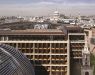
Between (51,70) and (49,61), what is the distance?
1429mm

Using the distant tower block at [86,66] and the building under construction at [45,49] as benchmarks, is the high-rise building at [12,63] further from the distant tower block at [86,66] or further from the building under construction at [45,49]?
the building under construction at [45,49]

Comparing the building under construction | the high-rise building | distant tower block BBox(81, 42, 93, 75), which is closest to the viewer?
the high-rise building

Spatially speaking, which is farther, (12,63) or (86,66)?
(86,66)

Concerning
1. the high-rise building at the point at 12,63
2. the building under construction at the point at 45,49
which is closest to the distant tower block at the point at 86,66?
the building under construction at the point at 45,49

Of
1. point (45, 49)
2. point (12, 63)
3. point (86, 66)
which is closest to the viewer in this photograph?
point (12, 63)

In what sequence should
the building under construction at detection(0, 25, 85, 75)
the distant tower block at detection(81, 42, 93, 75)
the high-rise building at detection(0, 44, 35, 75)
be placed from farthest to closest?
the building under construction at detection(0, 25, 85, 75) < the distant tower block at detection(81, 42, 93, 75) < the high-rise building at detection(0, 44, 35, 75)

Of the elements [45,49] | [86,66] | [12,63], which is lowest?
[86,66]

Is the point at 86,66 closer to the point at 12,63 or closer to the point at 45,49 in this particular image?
the point at 45,49

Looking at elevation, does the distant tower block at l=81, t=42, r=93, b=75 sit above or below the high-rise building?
below

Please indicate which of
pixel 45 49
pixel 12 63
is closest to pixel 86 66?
pixel 45 49

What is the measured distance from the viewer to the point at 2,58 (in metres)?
29.1

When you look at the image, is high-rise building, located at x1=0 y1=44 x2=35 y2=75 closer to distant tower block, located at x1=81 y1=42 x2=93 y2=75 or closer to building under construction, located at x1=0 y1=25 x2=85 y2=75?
distant tower block, located at x1=81 y1=42 x2=93 y2=75

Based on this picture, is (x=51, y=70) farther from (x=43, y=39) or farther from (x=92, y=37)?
(x=92, y=37)

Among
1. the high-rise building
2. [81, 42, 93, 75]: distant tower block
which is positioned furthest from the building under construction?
the high-rise building
